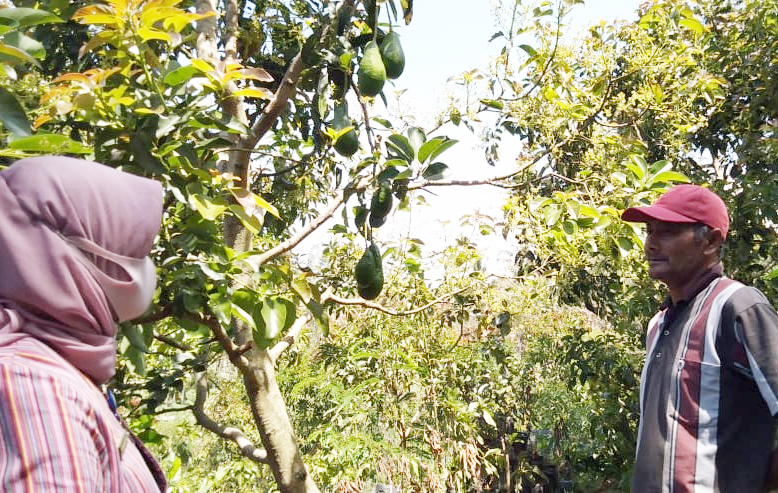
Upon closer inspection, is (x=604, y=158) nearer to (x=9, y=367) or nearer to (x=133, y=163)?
(x=133, y=163)

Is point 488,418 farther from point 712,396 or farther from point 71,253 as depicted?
point 71,253

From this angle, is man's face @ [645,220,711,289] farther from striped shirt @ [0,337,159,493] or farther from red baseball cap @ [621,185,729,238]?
striped shirt @ [0,337,159,493]

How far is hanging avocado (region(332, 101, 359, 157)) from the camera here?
1.61 metres

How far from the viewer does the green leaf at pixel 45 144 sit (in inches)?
46.3

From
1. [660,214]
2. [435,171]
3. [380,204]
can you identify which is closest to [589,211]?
[660,214]

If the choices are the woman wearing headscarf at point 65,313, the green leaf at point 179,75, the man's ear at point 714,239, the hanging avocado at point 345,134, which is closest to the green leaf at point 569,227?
the man's ear at point 714,239

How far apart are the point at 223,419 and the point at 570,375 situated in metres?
2.39

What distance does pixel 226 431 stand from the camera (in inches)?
94.7

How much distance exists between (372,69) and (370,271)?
0.54 meters

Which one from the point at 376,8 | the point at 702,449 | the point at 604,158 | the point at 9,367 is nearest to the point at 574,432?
the point at 604,158

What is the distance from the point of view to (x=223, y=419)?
4.63 metres

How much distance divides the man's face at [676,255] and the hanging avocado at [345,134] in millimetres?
774

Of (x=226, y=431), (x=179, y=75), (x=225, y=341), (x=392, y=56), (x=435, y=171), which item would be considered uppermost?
(x=392, y=56)

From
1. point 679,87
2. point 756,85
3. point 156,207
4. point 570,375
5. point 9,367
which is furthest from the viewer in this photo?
point 570,375
